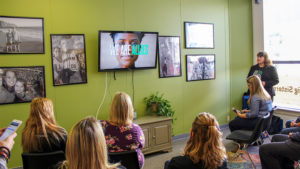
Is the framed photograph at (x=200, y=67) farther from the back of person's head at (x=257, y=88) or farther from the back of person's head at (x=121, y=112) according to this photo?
the back of person's head at (x=121, y=112)

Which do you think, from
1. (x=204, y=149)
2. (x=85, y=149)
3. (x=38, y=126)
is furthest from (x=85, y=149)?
(x=38, y=126)

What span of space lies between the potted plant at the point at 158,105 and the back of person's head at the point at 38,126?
8.39 ft

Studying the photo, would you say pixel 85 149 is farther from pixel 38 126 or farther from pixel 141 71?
pixel 141 71

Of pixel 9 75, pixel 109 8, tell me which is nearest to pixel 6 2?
pixel 9 75

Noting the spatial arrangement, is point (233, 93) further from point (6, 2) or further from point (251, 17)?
point (6, 2)

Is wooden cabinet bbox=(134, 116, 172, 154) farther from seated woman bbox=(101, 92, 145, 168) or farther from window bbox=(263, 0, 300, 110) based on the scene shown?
window bbox=(263, 0, 300, 110)

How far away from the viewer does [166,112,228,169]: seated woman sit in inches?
78.7

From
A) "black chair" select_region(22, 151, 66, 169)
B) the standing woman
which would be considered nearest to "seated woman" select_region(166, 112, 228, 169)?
"black chair" select_region(22, 151, 66, 169)

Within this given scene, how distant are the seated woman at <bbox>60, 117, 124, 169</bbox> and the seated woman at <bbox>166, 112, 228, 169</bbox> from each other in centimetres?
77

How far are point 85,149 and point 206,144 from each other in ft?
3.23

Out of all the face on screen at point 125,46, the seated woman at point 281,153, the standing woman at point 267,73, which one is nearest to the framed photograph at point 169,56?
the face on screen at point 125,46

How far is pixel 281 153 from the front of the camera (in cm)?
307

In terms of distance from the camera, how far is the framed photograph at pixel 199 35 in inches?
219

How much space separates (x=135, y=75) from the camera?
16.3 feet
